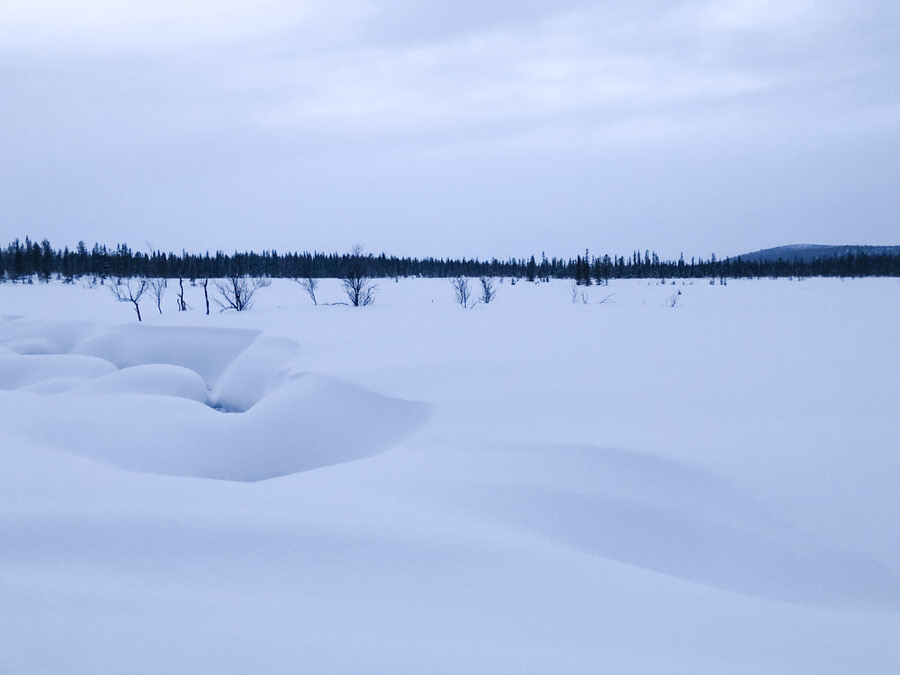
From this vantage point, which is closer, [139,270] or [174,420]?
[174,420]

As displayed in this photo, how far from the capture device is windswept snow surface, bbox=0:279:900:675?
2.07 meters

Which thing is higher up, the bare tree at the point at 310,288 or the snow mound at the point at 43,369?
the bare tree at the point at 310,288

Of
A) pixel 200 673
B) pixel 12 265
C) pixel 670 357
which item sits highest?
pixel 12 265

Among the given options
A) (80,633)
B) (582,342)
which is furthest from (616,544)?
(582,342)

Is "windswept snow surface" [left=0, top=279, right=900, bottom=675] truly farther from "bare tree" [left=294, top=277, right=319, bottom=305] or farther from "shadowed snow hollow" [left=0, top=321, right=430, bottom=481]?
"bare tree" [left=294, top=277, right=319, bottom=305]

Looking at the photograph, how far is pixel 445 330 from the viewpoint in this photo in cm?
1068

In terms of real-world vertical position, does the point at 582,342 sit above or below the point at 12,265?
below

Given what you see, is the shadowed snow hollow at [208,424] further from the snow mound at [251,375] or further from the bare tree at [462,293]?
the bare tree at [462,293]

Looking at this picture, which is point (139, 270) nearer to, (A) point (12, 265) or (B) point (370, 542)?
(A) point (12, 265)

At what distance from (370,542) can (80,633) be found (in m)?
1.29

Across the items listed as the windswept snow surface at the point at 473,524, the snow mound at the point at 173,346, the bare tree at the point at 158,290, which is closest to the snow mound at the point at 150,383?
the windswept snow surface at the point at 473,524

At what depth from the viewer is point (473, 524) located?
3.13m

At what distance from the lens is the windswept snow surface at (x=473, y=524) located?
2.07 metres

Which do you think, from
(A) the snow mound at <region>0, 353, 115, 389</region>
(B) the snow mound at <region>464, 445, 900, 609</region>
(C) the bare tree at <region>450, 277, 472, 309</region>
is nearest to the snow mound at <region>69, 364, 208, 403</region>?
(A) the snow mound at <region>0, 353, 115, 389</region>
